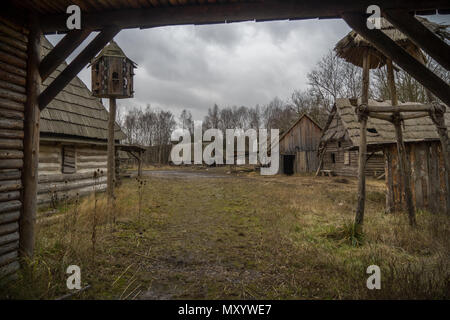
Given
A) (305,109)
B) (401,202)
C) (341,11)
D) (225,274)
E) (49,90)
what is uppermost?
(305,109)

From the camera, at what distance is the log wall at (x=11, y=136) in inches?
123

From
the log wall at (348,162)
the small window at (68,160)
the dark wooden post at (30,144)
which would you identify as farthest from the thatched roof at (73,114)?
the log wall at (348,162)

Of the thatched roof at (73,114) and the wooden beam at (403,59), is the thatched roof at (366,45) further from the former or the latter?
the thatched roof at (73,114)

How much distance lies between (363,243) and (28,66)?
651cm

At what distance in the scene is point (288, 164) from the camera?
26.3 m

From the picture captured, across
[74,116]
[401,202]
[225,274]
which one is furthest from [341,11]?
[74,116]

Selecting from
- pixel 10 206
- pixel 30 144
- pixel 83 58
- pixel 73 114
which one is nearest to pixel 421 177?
pixel 83 58

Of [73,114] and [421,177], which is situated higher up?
[73,114]

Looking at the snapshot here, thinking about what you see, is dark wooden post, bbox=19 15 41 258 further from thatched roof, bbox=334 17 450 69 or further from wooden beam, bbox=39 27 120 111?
thatched roof, bbox=334 17 450 69

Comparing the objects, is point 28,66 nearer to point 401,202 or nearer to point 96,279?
point 96,279

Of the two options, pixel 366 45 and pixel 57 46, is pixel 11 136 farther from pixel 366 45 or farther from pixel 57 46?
pixel 366 45

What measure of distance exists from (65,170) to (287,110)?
152 feet

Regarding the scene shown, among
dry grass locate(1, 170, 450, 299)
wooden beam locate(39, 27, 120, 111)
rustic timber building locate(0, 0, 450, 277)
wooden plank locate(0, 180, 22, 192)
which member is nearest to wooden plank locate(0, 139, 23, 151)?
rustic timber building locate(0, 0, 450, 277)
